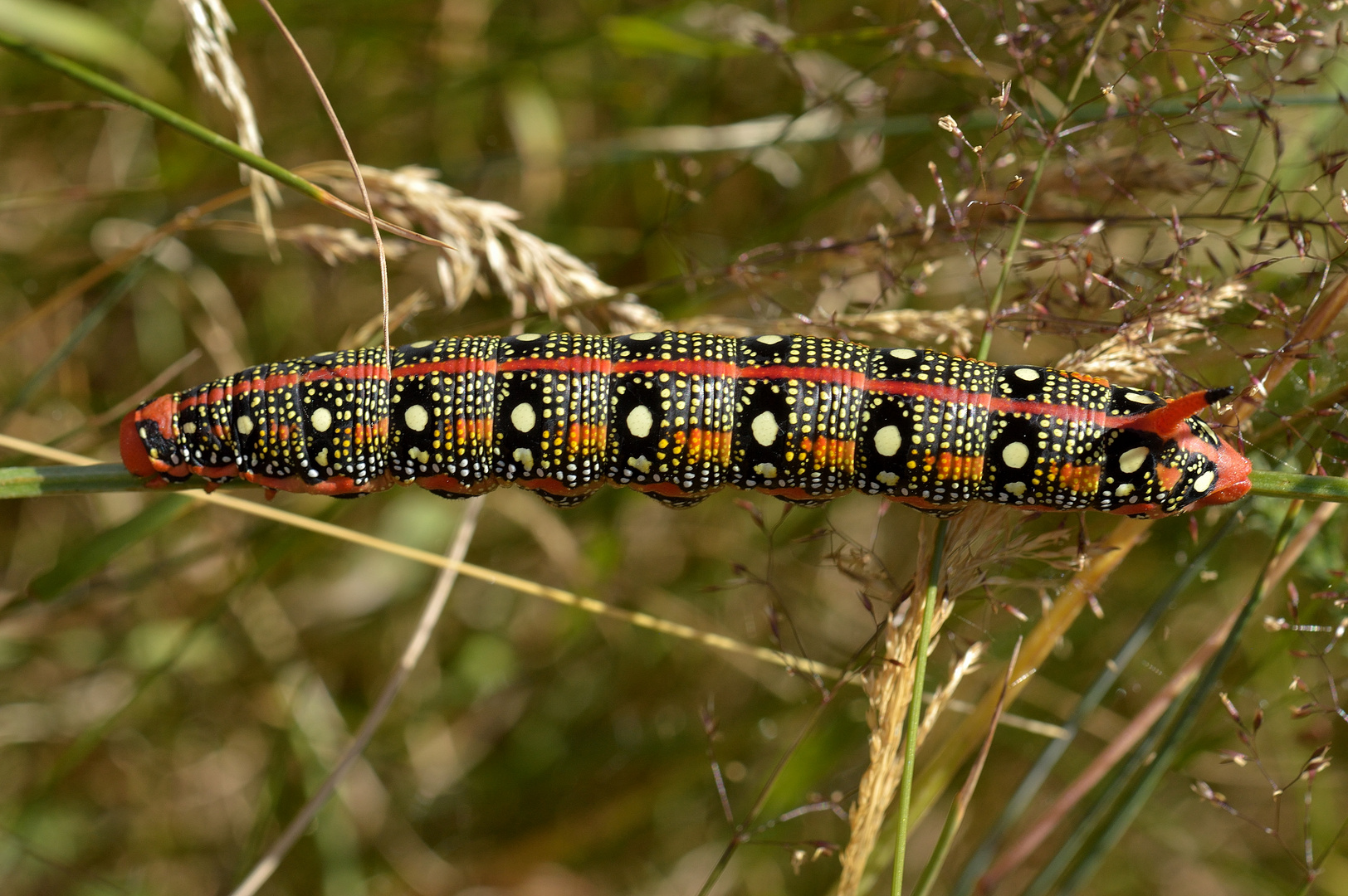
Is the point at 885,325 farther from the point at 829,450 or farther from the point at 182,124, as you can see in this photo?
the point at 182,124

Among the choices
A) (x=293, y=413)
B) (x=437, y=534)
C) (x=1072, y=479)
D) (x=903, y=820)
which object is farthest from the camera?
(x=437, y=534)

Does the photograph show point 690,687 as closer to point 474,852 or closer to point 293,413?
point 474,852

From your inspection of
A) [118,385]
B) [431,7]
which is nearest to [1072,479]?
[431,7]

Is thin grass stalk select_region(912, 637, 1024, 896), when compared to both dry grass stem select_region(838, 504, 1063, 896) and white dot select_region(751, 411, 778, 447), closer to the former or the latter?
dry grass stem select_region(838, 504, 1063, 896)

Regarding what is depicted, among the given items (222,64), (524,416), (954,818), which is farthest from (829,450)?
(222,64)

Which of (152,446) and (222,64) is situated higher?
(222,64)

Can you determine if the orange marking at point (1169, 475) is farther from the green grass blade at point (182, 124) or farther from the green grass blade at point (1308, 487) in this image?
the green grass blade at point (182, 124)

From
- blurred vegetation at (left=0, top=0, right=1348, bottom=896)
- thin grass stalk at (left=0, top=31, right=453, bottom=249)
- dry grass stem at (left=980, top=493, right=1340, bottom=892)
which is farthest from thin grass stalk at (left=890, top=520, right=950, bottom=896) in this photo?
thin grass stalk at (left=0, top=31, right=453, bottom=249)

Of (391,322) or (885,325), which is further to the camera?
(391,322)
